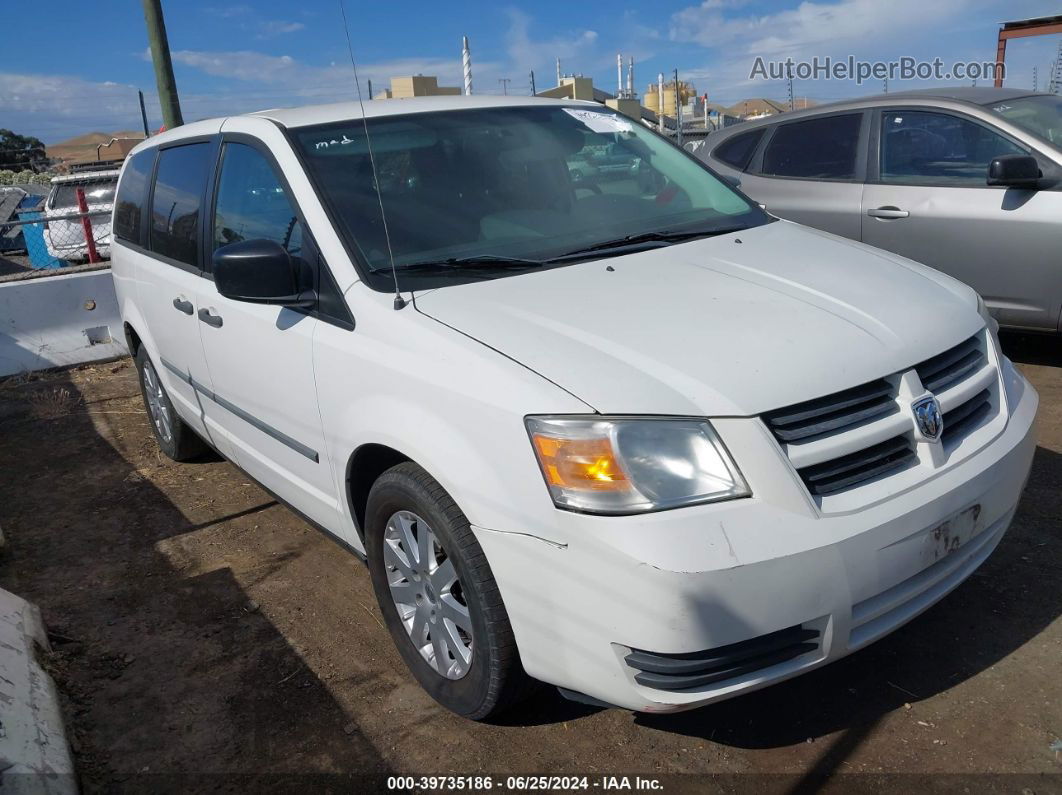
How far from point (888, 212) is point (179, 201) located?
426 centimetres

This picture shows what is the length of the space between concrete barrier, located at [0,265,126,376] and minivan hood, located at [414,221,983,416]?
6096 mm

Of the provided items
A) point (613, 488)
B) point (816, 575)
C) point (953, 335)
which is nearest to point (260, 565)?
point (613, 488)

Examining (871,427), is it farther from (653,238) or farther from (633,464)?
(653,238)

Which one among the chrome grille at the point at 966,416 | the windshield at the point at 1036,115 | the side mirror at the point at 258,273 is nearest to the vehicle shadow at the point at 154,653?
the side mirror at the point at 258,273

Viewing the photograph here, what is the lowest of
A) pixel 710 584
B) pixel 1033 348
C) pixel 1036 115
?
pixel 1033 348

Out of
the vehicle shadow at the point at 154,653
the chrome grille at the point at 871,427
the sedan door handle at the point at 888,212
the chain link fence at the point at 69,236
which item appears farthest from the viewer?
the chain link fence at the point at 69,236

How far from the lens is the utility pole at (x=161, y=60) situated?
29.4ft

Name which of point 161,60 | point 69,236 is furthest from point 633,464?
point 69,236

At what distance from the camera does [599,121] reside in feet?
13.0

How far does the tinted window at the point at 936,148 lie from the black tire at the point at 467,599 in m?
4.46

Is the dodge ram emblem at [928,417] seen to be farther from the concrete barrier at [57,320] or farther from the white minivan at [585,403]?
the concrete barrier at [57,320]

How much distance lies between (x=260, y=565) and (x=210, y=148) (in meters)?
1.87

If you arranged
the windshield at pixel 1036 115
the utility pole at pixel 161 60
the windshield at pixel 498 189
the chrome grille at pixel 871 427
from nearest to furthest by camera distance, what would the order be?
the chrome grille at pixel 871 427 → the windshield at pixel 498 189 → the windshield at pixel 1036 115 → the utility pole at pixel 161 60

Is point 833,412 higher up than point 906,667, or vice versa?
point 833,412
